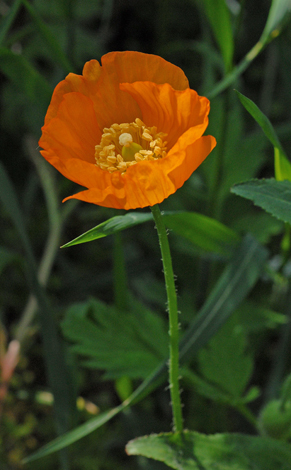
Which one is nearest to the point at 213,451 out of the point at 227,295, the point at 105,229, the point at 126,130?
the point at 227,295

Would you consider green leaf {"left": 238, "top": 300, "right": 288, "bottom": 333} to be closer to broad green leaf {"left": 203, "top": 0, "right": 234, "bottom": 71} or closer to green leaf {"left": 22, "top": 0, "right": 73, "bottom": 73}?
broad green leaf {"left": 203, "top": 0, "right": 234, "bottom": 71}

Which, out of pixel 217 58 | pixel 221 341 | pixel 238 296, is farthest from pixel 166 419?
pixel 217 58

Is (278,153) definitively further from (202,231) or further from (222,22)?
(222,22)

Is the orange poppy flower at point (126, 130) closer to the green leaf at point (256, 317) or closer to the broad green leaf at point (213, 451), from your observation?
the broad green leaf at point (213, 451)

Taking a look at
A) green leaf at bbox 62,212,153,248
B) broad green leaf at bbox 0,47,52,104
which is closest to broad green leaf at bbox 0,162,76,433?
broad green leaf at bbox 0,47,52,104

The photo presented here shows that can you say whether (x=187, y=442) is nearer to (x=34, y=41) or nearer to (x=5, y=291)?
(x=5, y=291)
